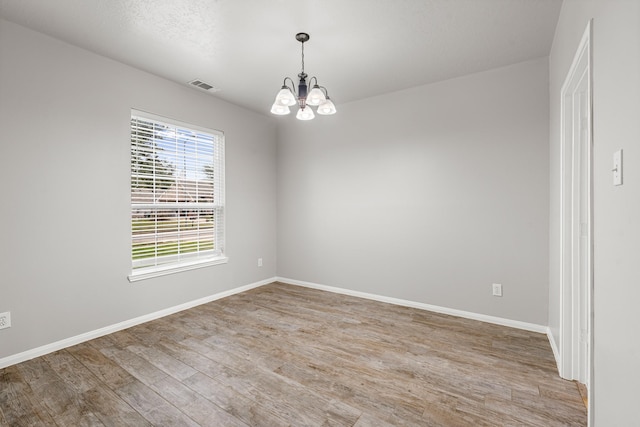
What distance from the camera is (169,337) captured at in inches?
113

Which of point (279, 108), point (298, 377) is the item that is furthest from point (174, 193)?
point (298, 377)

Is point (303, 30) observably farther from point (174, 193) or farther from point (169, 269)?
point (169, 269)

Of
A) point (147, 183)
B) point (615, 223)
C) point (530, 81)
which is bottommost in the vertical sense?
point (615, 223)

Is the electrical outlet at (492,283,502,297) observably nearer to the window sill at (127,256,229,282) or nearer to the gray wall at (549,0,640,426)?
the gray wall at (549,0,640,426)

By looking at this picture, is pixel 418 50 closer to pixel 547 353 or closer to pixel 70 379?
pixel 547 353

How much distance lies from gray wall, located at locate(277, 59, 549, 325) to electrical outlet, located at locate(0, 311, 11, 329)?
3.15 meters

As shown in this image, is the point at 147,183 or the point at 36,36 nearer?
the point at 36,36

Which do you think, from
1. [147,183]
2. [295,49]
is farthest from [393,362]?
[147,183]

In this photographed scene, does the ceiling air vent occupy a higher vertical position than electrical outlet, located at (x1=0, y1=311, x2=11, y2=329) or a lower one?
higher

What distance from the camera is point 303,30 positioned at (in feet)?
8.11

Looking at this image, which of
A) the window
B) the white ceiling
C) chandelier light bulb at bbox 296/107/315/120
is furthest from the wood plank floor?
the white ceiling

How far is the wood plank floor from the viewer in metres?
1.80

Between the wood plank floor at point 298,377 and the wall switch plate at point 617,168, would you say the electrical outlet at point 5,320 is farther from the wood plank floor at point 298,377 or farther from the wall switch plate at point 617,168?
the wall switch plate at point 617,168

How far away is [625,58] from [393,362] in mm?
2249
